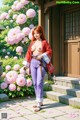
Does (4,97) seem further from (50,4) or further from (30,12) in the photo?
(30,12)

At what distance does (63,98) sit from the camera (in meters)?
7.45

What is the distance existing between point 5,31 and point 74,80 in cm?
849

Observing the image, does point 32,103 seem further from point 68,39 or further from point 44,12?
point 44,12

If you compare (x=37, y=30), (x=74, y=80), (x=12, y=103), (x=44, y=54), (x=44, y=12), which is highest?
(x=44, y=12)

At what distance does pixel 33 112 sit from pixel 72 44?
3.35m

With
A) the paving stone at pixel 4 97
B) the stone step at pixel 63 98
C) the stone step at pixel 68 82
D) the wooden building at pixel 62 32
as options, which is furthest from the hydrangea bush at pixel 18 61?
the wooden building at pixel 62 32

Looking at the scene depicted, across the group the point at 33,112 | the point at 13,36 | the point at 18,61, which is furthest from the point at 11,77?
the point at 13,36

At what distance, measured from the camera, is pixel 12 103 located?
297 inches

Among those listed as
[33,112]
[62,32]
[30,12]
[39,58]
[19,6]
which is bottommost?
[33,112]

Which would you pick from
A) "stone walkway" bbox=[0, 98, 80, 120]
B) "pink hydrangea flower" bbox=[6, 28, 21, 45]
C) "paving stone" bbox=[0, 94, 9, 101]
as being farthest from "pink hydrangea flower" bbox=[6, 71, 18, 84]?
"pink hydrangea flower" bbox=[6, 28, 21, 45]

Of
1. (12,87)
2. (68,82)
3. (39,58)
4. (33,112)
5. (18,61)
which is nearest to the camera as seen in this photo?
(33,112)

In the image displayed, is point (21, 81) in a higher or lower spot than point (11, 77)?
lower

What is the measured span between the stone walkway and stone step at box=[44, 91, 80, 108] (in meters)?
0.15

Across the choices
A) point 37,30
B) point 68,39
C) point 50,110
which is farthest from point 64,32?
point 50,110
